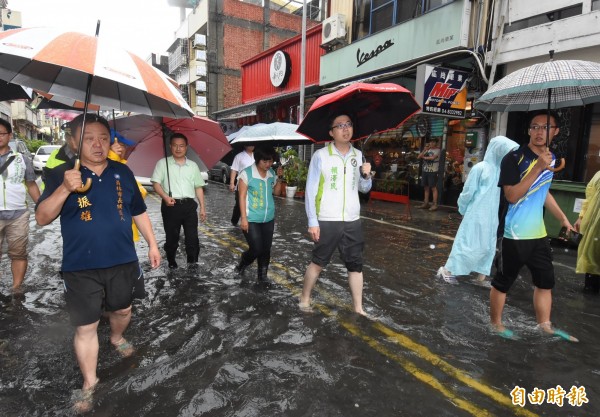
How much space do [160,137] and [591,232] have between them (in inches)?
216

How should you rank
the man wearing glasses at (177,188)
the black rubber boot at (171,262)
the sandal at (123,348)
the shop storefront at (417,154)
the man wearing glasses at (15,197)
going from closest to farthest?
the sandal at (123,348) < the man wearing glasses at (15,197) < the man wearing glasses at (177,188) < the black rubber boot at (171,262) < the shop storefront at (417,154)

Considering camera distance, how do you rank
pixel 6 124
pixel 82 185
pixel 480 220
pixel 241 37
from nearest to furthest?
1. pixel 82 185
2. pixel 6 124
3. pixel 480 220
4. pixel 241 37

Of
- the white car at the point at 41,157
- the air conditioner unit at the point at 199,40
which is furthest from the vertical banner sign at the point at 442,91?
the air conditioner unit at the point at 199,40

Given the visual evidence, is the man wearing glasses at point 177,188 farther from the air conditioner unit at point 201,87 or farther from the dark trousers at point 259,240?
the air conditioner unit at point 201,87

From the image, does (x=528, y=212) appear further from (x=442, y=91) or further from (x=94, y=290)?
(x=442, y=91)

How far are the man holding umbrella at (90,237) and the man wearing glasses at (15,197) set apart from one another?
1.84 metres

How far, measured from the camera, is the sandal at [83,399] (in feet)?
8.05

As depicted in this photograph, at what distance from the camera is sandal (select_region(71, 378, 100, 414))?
2.46m

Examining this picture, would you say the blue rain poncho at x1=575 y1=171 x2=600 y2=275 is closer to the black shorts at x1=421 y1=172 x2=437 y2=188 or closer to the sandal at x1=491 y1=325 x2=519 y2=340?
the sandal at x1=491 y1=325 x2=519 y2=340

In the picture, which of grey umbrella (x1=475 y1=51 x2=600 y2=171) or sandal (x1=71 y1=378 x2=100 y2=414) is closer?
sandal (x1=71 y1=378 x2=100 y2=414)

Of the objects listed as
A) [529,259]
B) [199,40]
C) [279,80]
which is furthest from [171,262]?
[199,40]

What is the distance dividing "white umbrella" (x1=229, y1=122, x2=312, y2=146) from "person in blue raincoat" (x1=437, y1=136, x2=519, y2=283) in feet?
8.27

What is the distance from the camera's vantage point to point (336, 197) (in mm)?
3807

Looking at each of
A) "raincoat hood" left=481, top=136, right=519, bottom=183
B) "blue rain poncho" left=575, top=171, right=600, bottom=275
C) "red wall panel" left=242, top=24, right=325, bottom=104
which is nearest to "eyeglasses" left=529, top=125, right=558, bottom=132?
"raincoat hood" left=481, top=136, right=519, bottom=183
